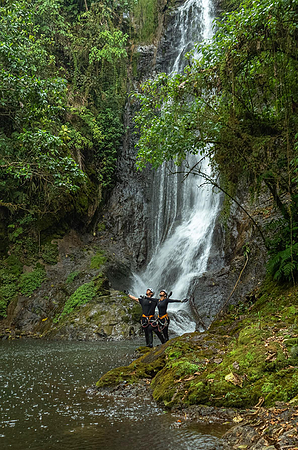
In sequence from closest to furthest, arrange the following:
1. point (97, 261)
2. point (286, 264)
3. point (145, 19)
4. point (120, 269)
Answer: point (286, 264), point (97, 261), point (120, 269), point (145, 19)

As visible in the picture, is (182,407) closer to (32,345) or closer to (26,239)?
(32,345)

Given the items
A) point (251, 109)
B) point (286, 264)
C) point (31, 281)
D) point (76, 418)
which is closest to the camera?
point (76, 418)

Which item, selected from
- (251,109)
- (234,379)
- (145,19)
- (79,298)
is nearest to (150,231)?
(79,298)

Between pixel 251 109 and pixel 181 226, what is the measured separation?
11.6 metres

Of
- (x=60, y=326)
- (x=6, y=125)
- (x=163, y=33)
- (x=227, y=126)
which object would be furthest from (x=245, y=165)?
(x=163, y=33)

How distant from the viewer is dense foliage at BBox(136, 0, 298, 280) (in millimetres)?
6543

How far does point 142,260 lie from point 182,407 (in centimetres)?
1541

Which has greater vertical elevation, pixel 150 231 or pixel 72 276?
pixel 150 231

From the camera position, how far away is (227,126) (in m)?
7.71

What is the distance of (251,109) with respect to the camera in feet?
26.4

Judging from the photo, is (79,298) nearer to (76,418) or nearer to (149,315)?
(149,315)

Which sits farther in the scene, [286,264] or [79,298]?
[79,298]

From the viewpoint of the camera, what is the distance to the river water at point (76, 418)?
342 cm

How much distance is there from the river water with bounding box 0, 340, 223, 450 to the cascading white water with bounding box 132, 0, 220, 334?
22.7ft
